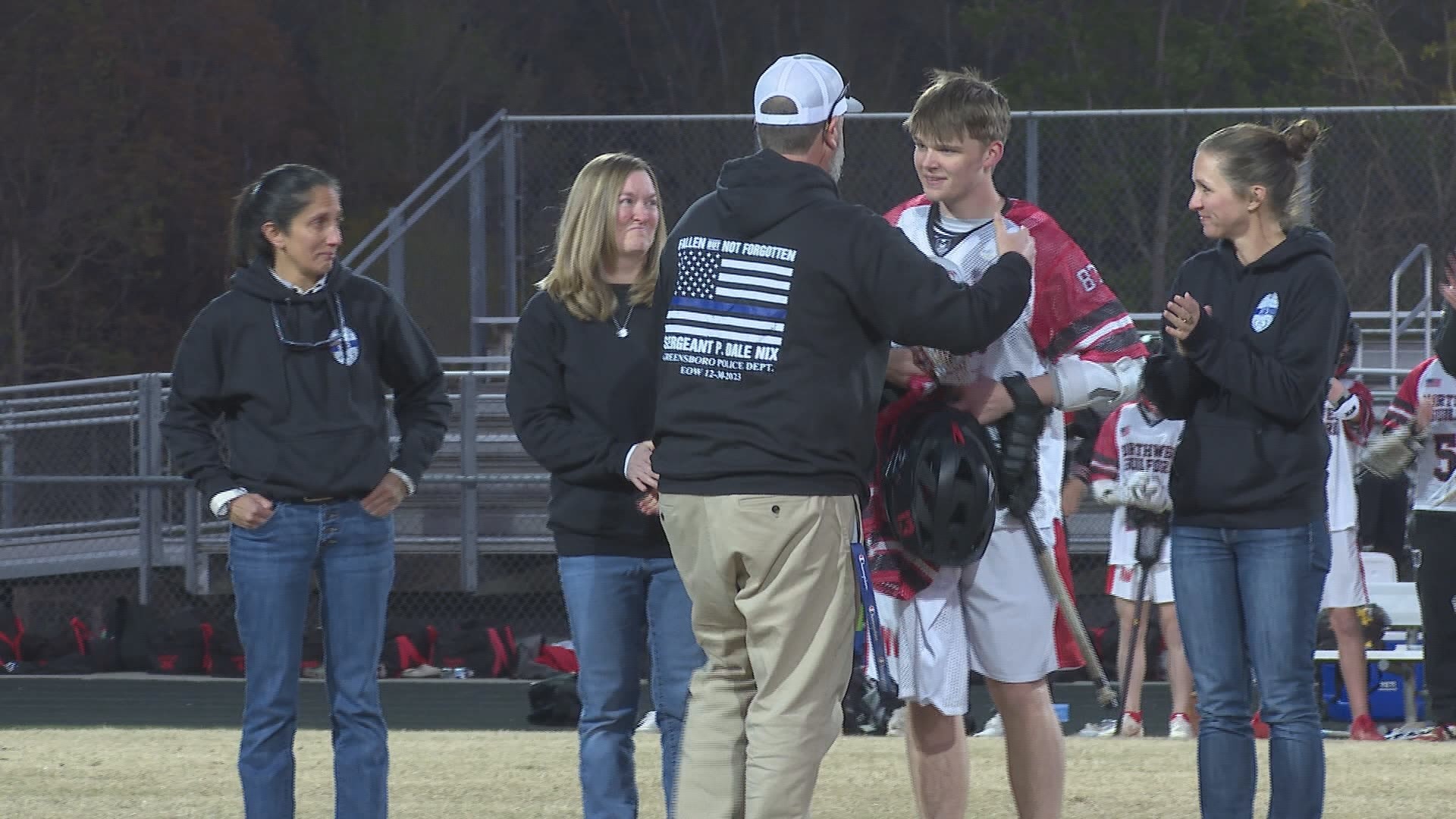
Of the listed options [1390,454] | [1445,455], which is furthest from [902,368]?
[1445,455]

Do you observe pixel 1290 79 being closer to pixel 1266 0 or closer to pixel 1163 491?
pixel 1266 0

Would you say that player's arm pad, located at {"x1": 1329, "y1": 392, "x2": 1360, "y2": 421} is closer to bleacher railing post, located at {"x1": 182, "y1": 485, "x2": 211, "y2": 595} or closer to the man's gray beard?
the man's gray beard

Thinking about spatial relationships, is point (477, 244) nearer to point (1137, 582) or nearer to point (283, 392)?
point (1137, 582)

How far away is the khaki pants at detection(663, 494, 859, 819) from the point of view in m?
4.05

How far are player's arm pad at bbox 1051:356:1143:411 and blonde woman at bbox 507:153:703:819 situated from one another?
100cm

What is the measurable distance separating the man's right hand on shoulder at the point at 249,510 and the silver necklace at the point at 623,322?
0.97 m

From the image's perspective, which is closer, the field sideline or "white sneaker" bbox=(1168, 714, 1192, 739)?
the field sideline

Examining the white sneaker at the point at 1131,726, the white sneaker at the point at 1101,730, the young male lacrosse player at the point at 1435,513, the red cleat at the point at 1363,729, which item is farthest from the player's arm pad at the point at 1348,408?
the white sneaker at the point at 1101,730

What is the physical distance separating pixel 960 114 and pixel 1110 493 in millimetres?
5071

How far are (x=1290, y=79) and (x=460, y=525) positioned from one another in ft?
63.2

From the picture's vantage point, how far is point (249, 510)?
4875mm

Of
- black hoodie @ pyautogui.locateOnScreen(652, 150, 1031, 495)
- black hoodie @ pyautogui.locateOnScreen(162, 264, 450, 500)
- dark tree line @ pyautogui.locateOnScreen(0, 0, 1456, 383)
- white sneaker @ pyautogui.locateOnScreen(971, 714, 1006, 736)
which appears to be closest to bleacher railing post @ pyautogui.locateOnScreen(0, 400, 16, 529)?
white sneaker @ pyautogui.locateOnScreen(971, 714, 1006, 736)

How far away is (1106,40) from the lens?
2998 cm

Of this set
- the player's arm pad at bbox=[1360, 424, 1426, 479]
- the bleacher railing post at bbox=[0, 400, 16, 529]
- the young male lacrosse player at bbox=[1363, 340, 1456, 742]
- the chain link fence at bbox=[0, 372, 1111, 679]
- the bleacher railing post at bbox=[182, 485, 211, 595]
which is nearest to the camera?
the player's arm pad at bbox=[1360, 424, 1426, 479]
